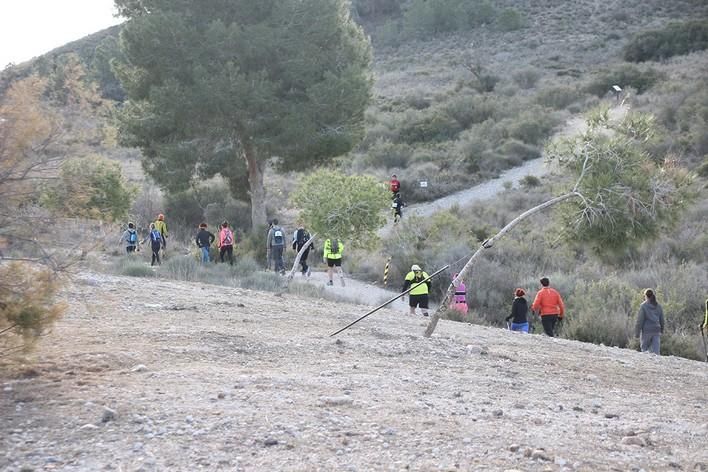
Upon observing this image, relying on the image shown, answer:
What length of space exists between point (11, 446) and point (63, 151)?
2.94 m

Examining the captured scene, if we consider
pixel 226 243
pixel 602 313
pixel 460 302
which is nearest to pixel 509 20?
pixel 226 243

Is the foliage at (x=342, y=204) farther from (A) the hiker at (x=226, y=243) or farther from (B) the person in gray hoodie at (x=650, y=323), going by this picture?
(A) the hiker at (x=226, y=243)

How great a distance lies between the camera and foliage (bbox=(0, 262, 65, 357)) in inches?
298

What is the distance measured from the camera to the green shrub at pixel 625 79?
54188 mm

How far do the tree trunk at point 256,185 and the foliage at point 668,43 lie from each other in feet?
143

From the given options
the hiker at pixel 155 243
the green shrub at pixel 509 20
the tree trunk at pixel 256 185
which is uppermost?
the green shrub at pixel 509 20

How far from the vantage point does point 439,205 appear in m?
37.1

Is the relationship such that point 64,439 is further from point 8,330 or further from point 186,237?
point 186,237

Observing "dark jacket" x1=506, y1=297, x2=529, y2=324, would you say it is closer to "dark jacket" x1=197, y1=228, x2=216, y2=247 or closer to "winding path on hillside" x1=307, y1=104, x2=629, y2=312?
"winding path on hillside" x1=307, y1=104, x2=629, y2=312

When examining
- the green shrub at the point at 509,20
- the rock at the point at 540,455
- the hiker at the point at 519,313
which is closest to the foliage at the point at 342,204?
the hiker at the point at 519,313

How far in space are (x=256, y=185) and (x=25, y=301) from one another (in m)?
23.1

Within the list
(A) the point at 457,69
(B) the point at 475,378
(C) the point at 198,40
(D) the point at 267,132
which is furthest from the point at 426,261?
(A) the point at 457,69

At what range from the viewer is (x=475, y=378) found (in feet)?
33.7

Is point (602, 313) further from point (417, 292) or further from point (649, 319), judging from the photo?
point (417, 292)
